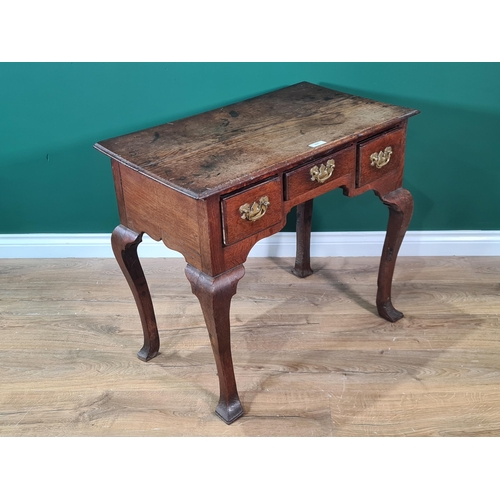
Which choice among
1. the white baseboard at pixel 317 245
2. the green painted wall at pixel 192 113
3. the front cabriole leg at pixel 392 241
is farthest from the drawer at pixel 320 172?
the white baseboard at pixel 317 245

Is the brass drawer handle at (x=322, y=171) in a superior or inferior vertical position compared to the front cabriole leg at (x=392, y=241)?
superior

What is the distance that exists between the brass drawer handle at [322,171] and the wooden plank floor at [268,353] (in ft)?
2.17

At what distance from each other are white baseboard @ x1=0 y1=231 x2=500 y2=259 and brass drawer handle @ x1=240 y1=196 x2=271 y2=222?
38.9 inches

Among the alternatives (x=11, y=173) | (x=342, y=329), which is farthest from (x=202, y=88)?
(x=342, y=329)

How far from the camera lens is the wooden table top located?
175 cm

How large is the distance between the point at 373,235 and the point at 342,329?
55cm

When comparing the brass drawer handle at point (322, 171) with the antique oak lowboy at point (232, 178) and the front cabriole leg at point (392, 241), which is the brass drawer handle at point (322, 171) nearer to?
the antique oak lowboy at point (232, 178)

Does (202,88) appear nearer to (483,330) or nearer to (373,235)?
(373,235)

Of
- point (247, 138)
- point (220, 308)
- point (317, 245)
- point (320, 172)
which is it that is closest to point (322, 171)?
point (320, 172)

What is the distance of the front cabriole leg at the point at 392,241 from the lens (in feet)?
7.18

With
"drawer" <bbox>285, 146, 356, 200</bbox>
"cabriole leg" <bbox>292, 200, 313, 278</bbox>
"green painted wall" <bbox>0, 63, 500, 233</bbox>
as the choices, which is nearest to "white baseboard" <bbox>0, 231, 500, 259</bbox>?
"green painted wall" <bbox>0, 63, 500, 233</bbox>

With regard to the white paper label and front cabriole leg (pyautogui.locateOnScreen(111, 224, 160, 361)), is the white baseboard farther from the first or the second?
the white paper label

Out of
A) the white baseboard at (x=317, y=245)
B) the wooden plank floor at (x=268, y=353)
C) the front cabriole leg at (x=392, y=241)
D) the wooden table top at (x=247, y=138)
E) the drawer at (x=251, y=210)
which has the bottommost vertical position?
the wooden plank floor at (x=268, y=353)

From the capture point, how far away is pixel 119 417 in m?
2.04
